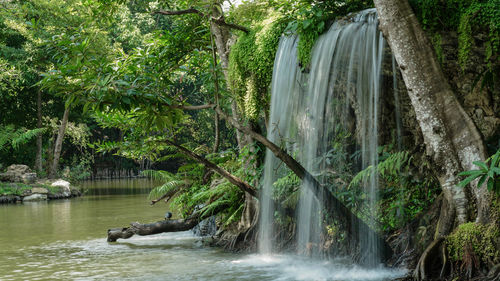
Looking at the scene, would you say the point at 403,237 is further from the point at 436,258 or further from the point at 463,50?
the point at 463,50

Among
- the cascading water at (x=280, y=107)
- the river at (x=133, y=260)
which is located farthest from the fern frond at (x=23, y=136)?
the cascading water at (x=280, y=107)

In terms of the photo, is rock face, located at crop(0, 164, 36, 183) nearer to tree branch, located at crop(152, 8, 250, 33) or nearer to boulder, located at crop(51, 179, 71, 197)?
boulder, located at crop(51, 179, 71, 197)

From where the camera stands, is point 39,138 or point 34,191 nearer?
point 34,191

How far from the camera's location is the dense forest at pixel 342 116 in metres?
5.96

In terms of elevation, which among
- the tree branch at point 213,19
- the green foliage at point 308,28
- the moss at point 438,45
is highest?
the tree branch at point 213,19

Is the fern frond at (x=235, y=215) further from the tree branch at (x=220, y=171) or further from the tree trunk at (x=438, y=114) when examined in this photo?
the tree trunk at (x=438, y=114)

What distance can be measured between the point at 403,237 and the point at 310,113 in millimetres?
2127

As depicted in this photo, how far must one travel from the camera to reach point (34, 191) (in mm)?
24719

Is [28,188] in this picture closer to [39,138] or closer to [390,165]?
[39,138]

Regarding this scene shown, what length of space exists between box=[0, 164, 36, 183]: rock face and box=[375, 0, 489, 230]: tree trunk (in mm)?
23709

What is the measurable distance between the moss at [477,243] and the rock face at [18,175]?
79.0 feet

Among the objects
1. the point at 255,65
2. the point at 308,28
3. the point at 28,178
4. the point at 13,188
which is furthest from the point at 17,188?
the point at 308,28

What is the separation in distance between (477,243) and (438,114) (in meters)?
1.42

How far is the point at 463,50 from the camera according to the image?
6.55m
